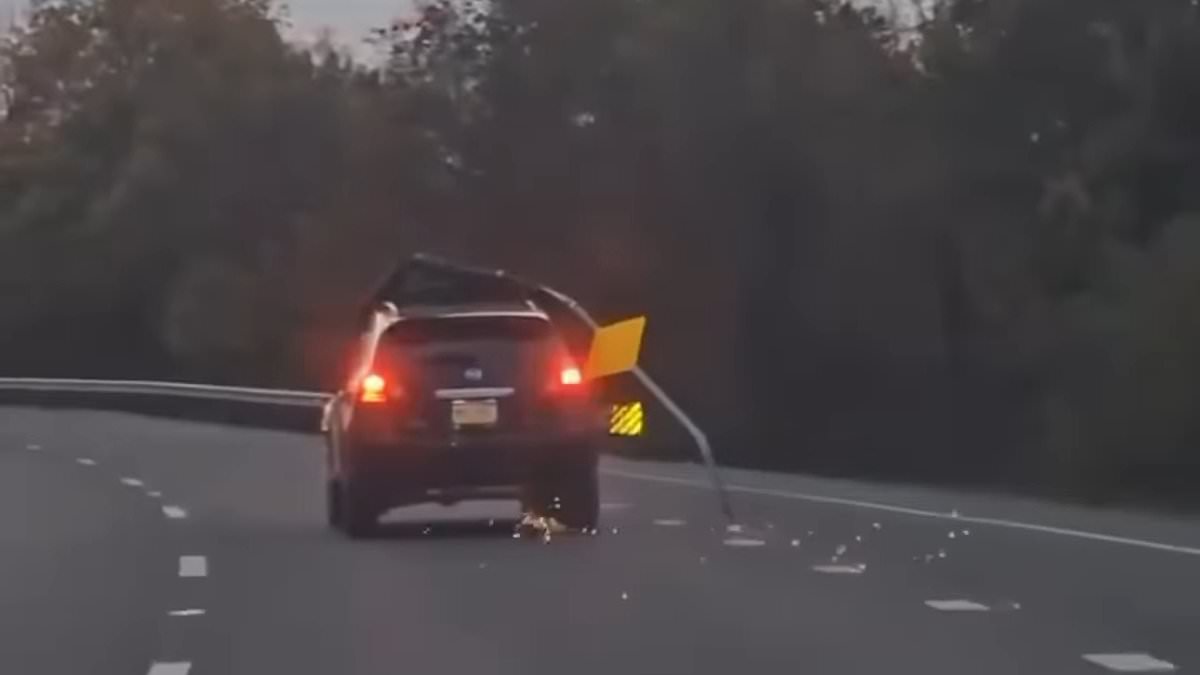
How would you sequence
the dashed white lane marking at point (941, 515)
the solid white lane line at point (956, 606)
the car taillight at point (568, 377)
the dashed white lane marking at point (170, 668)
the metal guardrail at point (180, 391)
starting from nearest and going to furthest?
the dashed white lane marking at point (170, 668), the solid white lane line at point (956, 606), the dashed white lane marking at point (941, 515), the car taillight at point (568, 377), the metal guardrail at point (180, 391)

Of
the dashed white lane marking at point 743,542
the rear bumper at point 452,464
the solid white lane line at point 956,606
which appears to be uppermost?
the rear bumper at point 452,464

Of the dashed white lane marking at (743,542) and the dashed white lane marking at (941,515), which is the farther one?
the dashed white lane marking at (743,542)

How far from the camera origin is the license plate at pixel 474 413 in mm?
20594

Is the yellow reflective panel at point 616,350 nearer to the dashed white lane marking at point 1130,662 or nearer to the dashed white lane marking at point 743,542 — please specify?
the dashed white lane marking at point 743,542

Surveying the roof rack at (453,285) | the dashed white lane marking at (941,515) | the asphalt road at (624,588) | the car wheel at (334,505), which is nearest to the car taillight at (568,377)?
the asphalt road at (624,588)

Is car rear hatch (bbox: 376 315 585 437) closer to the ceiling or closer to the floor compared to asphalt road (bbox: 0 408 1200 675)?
closer to the ceiling

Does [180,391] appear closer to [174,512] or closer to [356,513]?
[174,512]

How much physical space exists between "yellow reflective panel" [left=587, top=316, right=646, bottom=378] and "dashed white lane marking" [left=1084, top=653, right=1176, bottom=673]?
10069 millimetres

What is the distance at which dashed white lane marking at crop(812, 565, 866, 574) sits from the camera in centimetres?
1747

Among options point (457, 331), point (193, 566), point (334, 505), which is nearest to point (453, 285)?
point (334, 505)

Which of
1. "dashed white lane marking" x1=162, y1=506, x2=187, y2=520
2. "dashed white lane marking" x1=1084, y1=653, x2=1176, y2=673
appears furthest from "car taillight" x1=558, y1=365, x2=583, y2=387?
"dashed white lane marking" x1=1084, y1=653, x2=1176, y2=673

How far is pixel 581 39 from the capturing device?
1724 inches

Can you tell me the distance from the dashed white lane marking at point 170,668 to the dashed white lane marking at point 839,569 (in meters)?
5.31

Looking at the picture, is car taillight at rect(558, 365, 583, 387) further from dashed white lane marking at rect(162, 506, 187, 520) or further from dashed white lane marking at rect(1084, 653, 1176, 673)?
dashed white lane marking at rect(1084, 653, 1176, 673)
